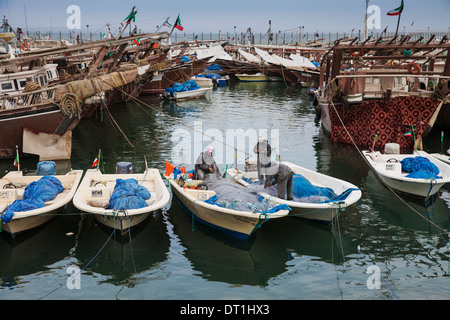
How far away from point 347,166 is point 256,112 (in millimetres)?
13965

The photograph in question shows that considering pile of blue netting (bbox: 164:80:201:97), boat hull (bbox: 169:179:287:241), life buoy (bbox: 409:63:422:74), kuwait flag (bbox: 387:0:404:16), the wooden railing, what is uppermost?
kuwait flag (bbox: 387:0:404:16)

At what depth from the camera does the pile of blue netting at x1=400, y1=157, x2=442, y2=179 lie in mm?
13797

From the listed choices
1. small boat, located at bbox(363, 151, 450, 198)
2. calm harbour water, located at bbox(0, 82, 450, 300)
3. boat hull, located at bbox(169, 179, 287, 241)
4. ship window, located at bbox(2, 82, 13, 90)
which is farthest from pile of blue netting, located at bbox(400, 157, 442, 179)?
ship window, located at bbox(2, 82, 13, 90)

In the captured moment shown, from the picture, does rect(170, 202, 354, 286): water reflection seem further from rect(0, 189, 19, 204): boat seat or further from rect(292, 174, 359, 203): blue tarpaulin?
rect(0, 189, 19, 204): boat seat

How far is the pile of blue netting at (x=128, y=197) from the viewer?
11.4 m

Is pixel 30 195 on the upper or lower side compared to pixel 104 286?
upper

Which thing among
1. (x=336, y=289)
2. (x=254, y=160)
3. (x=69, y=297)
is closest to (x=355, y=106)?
(x=254, y=160)

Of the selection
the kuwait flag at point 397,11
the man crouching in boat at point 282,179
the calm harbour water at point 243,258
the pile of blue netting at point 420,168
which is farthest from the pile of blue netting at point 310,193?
the kuwait flag at point 397,11

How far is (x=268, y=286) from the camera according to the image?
9.71m

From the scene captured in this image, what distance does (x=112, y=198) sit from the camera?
1179 cm

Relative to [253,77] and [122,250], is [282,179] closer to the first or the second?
[122,250]

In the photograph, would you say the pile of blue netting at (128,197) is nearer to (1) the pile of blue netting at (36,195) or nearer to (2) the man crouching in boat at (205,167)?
(1) the pile of blue netting at (36,195)

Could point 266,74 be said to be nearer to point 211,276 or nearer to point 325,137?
point 325,137

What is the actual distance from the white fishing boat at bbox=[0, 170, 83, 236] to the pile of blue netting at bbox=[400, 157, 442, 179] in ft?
32.2
